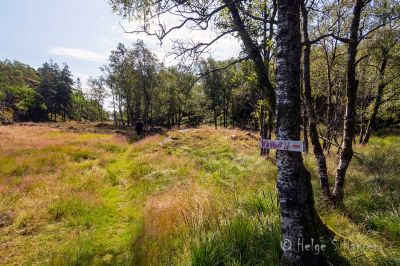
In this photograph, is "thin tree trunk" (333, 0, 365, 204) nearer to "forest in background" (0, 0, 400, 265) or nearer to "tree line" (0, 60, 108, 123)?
"forest in background" (0, 0, 400, 265)

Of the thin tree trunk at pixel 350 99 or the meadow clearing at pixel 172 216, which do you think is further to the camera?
the thin tree trunk at pixel 350 99

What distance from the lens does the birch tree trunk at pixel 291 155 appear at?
12.0ft

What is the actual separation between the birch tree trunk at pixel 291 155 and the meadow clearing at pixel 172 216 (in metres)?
0.55

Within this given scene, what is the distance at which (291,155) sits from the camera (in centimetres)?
367

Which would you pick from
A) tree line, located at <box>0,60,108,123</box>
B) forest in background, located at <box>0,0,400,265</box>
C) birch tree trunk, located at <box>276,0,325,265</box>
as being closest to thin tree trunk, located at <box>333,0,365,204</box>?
forest in background, located at <box>0,0,400,265</box>

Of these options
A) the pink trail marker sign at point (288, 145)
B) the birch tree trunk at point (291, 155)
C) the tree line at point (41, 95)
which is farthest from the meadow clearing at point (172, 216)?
the tree line at point (41, 95)

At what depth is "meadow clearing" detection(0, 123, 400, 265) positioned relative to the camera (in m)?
4.52

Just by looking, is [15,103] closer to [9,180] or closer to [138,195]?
[9,180]

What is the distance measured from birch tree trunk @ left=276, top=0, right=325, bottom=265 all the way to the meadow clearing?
1.81 feet

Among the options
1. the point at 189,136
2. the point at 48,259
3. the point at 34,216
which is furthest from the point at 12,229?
the point at 189,136

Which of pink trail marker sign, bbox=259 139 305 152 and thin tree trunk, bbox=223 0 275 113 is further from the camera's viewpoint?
thin tree trunk, bbox=223 0 275 113

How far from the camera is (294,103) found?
12.0 feet

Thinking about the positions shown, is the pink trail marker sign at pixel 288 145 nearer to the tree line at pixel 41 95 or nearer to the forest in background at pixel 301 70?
the forest in background at pixel 301 70

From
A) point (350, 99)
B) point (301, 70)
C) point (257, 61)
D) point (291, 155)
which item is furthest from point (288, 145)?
point (301, 70)
